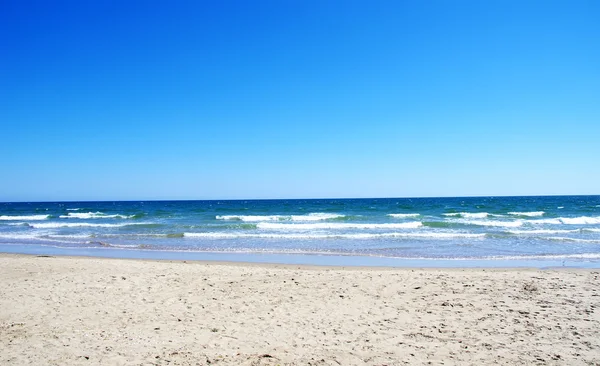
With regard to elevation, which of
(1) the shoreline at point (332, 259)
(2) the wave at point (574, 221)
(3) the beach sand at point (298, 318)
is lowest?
(1) the shoreline at point (332, 259)

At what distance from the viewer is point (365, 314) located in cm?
657

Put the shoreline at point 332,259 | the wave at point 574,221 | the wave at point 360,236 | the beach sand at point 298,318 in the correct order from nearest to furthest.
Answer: the beach sand at point 298,318 < the shoreline at point 332,259 < the wave at point 360,236 < the wave at point 574,221

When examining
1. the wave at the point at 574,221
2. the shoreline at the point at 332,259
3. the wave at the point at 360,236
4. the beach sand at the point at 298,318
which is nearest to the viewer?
the beach sand at the point at 298,318

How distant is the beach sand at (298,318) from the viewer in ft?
16.1

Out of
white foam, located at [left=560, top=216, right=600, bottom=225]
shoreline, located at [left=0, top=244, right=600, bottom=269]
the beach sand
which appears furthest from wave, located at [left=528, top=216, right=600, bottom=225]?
the beach sand

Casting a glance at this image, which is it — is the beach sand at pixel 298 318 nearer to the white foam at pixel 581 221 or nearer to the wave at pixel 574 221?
the wave at pixel 574 221

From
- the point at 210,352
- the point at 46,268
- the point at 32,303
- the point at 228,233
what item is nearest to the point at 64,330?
the point at 32,303

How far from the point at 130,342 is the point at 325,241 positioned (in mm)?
14707

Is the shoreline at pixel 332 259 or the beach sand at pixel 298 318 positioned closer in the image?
the beach sand at pixel 298 318

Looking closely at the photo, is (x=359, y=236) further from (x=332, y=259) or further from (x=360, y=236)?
(x=332, y=259)

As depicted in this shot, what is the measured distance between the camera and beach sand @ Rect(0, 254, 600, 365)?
16.1 feet

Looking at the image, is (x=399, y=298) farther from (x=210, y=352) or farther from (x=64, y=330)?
(x=64, y=330)

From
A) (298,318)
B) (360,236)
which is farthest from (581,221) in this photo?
(298,318)

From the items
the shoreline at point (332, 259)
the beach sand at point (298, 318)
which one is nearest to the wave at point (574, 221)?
the shoreline at point (332, 259)
